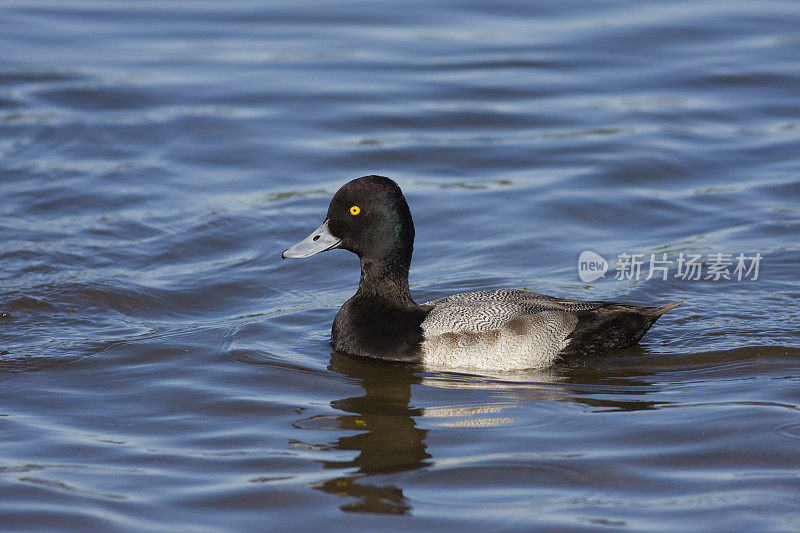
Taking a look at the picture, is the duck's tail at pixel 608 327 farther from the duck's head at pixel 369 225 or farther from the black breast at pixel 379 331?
the duck's head at pixel 369 225

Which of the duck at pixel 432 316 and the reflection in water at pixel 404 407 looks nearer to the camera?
the reflection in water at pixel 404 407

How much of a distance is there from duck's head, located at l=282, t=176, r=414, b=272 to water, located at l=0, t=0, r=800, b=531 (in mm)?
885

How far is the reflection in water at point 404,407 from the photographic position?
6539 millimetres

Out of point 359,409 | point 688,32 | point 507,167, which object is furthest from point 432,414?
point 688,32

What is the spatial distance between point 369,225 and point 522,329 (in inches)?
59.2

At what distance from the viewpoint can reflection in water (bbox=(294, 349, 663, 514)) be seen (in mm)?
6539

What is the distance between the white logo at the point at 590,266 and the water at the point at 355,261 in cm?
10

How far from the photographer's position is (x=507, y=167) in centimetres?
1402

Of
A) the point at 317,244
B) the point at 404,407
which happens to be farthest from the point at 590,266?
the point at 404,407

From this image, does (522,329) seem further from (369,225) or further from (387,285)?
(369,225)

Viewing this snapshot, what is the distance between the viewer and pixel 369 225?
359 inches

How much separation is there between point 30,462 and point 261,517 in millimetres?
1653

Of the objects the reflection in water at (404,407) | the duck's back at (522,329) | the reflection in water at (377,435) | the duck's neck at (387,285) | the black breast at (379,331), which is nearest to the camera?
the reflection in water at (377,435)

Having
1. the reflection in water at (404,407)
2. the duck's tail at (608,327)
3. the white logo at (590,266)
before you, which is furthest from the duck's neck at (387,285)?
the white logo at (590,266)
